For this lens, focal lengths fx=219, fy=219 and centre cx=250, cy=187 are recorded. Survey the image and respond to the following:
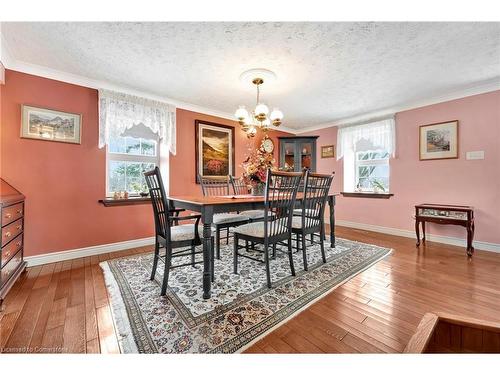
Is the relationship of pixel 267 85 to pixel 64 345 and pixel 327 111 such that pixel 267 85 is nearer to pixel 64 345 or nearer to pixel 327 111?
pixel 327 111

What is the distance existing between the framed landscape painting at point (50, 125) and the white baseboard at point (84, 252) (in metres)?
1.33

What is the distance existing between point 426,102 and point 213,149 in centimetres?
352

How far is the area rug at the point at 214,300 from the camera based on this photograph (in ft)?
4.23

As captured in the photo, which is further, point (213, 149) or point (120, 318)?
point (213, 149)

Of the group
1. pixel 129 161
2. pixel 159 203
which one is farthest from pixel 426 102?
pixel 129 161

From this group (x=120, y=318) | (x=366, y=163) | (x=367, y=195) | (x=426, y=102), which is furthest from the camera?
(x=366, y=163)

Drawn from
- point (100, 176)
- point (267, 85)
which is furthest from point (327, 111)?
point (100, 176)

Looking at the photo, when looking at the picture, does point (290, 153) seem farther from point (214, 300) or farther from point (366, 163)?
point (214, 300)

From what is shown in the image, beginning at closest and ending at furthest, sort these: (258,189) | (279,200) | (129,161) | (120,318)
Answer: (120,318), (279,200), (258,189), (129,161)

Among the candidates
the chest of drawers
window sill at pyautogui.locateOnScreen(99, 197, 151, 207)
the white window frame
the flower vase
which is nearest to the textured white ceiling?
the white window frame

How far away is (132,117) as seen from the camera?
10.0 ft

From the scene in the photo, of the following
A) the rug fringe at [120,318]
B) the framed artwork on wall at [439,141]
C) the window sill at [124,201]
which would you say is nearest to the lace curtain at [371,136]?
the framed artwork on wall at [439,141]

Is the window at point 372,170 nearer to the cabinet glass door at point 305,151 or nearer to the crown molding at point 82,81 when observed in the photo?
the cabinet glass door at point 305,151

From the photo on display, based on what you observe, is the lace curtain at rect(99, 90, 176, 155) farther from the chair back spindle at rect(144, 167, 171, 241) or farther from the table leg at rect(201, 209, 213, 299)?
the table leg at rect(201, 209, 213, 299)
